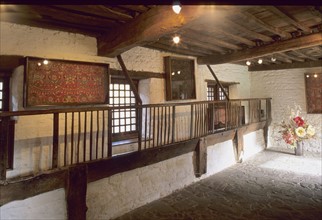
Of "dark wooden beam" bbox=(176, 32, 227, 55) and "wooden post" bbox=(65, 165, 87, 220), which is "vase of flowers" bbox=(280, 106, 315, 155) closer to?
"dark wooden beam" bbox=(176, 32, 227, 55)

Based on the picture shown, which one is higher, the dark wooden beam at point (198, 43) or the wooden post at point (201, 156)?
the dark wooden beam at point (198, 43)

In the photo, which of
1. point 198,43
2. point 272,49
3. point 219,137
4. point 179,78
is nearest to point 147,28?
point 198,43

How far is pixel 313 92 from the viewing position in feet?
23.7

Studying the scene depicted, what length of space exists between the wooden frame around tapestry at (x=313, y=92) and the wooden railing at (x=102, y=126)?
1.22 metres

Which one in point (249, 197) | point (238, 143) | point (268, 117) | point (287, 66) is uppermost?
point (287, 66)

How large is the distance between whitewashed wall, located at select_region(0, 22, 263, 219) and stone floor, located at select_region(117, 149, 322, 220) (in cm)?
26

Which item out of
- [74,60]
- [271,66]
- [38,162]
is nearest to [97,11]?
[74,60]

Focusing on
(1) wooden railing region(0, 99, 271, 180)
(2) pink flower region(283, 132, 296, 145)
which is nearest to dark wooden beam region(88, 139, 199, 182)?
(1) wooden railing region(0, 99, 271, 180)

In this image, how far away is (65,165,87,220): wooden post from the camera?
2869mm

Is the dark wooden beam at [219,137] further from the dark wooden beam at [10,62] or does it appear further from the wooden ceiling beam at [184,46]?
the dark wooden beam at [10,62]

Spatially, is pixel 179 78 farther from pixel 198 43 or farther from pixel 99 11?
pixel 99 11

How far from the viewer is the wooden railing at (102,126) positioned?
2732 mm

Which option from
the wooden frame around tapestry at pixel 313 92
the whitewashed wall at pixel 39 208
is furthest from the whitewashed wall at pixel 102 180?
the wooden frame around tapestry at pixel 313 92

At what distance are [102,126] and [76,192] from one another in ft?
3.50
